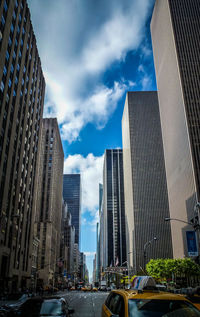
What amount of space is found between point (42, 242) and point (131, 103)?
96485mm

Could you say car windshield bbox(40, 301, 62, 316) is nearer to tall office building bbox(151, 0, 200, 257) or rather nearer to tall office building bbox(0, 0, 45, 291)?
tall office building bbox(0, 0, 45, 291)

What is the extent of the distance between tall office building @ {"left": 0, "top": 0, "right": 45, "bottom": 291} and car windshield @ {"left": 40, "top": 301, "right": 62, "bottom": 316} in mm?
30122

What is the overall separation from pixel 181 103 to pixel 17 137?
5578cm

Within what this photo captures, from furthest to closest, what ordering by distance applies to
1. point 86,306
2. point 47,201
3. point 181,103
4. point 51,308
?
point 47,201 < point 181,103 < point 86,306 < point 51,308

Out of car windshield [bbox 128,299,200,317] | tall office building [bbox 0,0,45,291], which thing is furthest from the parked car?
tall office building [bbox 0,0,45,291]

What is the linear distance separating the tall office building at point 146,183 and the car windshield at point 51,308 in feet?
420

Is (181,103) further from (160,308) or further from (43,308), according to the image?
(160,308)

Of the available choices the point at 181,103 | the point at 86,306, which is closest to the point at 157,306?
the point at 86,306

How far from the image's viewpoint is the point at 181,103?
3442 inches

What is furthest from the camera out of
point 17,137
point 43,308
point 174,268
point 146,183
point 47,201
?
point 146,183

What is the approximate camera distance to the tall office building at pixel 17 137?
150 feet

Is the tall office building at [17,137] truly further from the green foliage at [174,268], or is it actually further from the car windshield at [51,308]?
the green foliage at [174,268]

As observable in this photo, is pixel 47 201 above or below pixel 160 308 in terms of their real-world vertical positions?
above

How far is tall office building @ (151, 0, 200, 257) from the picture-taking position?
82.0m
